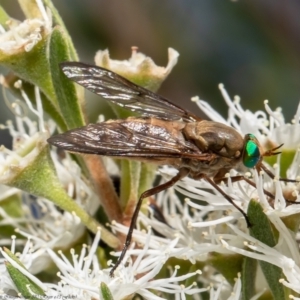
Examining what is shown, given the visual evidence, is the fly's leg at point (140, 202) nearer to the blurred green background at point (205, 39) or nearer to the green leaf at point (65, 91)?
the green leaf at point (65, 91)

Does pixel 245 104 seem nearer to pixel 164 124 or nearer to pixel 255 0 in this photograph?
pixel 255 0

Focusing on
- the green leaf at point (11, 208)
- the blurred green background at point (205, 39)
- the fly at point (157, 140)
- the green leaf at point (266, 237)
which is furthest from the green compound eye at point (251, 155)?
the blurred green background at point (205, 39)

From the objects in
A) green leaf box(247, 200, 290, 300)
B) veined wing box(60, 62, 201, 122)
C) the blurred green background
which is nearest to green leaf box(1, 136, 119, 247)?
veined wing box(60, 62, 201, 122)

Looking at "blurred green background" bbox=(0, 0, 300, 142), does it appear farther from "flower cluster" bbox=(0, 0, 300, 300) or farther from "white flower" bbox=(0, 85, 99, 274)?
"flower cluster" bbox=(0, 0, 300, 300)

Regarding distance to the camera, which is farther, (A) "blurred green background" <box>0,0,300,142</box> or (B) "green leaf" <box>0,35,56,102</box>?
(A) "blurred green background" <box>0,0,300,142</box>

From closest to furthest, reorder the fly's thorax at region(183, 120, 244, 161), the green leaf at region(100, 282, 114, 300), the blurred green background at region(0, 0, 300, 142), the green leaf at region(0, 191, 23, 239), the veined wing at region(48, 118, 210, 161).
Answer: the green leaf at region(100, 282, 114, 300), the veined wing at region(48, 118, 210, 161), the fly's thorax at region(183, 120, 244, 161), the green leaf at region(0, 191, 23, 239), the blurred green background at region(0, 0, 300, 142)

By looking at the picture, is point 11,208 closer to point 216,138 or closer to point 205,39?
point 216,138

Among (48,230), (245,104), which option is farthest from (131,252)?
(245,104)
